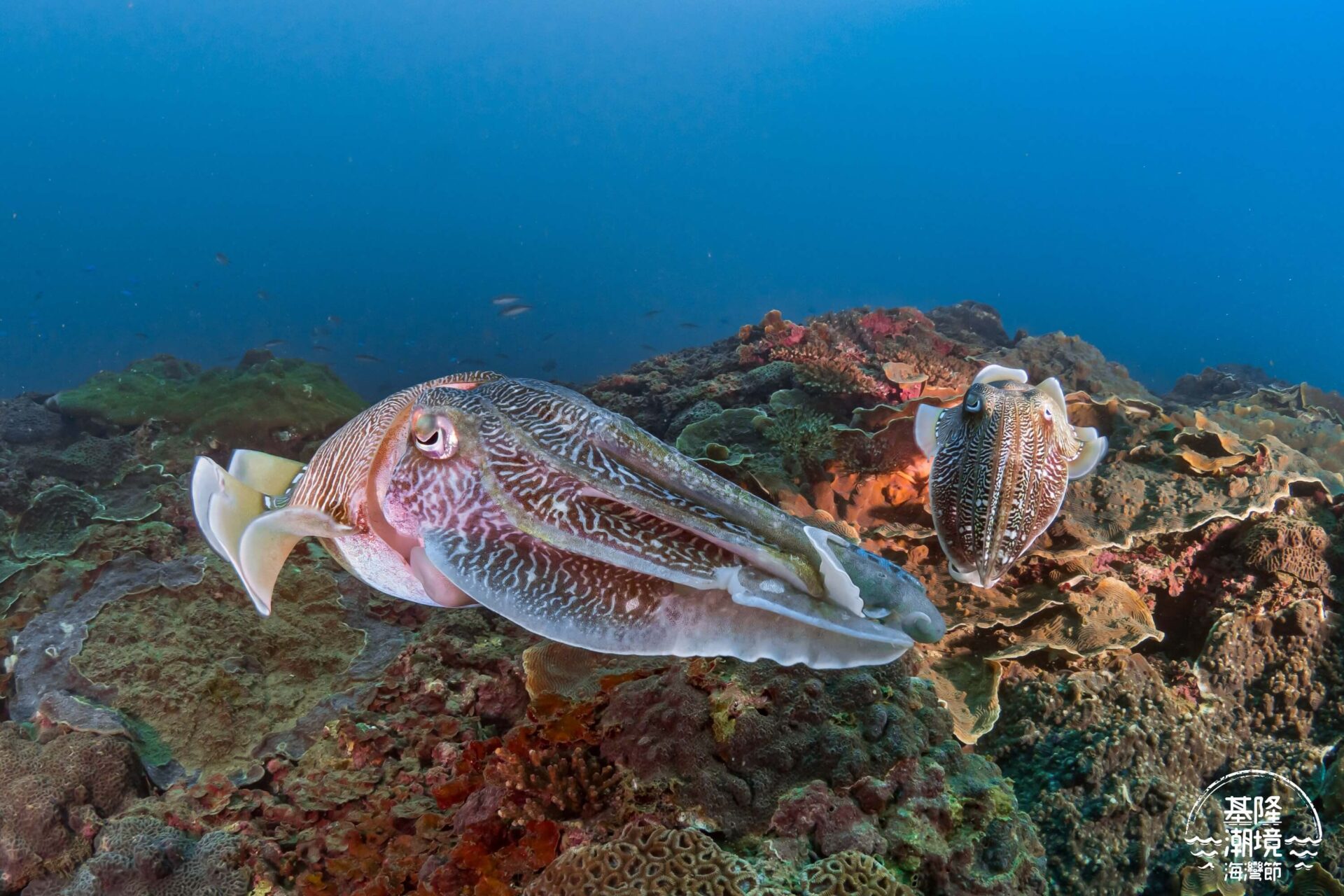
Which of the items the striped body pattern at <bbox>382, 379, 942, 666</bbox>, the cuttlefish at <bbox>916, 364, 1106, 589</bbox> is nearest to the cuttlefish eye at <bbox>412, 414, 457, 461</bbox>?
the striped body pattern at <bbox>382, 379, 942, 666</bbox>

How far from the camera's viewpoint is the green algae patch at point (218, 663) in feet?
13.3

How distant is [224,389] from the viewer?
33.7ft

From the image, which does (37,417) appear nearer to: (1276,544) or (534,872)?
(534,872)

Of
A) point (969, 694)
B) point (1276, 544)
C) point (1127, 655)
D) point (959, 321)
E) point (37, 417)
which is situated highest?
point (959, 321)

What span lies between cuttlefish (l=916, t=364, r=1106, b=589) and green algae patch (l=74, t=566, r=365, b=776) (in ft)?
13.9

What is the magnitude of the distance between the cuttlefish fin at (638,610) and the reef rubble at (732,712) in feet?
2.88

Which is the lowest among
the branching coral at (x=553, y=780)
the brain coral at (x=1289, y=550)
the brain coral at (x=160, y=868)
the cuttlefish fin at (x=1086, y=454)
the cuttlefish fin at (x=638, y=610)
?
the brain coral at (x=160, y=868)

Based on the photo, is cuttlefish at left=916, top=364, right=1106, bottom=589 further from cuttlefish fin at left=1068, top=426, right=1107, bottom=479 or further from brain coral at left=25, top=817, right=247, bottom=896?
brain coral at left=25, top=817, right=247, bottom=896

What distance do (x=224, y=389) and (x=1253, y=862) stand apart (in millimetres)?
13143

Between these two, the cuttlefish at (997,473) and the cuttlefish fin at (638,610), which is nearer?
the cuttlefish fin at (638,610)

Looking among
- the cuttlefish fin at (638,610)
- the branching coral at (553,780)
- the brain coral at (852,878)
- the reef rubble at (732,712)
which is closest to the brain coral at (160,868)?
the reef rubble at (732,712)

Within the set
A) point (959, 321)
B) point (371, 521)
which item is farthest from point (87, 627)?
point (959, 321)

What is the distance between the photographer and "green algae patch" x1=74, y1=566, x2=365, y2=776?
13.3 feet

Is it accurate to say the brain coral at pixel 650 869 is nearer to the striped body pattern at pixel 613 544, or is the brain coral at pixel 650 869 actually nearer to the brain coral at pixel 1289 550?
the striped body pattern at pixel 613 544
